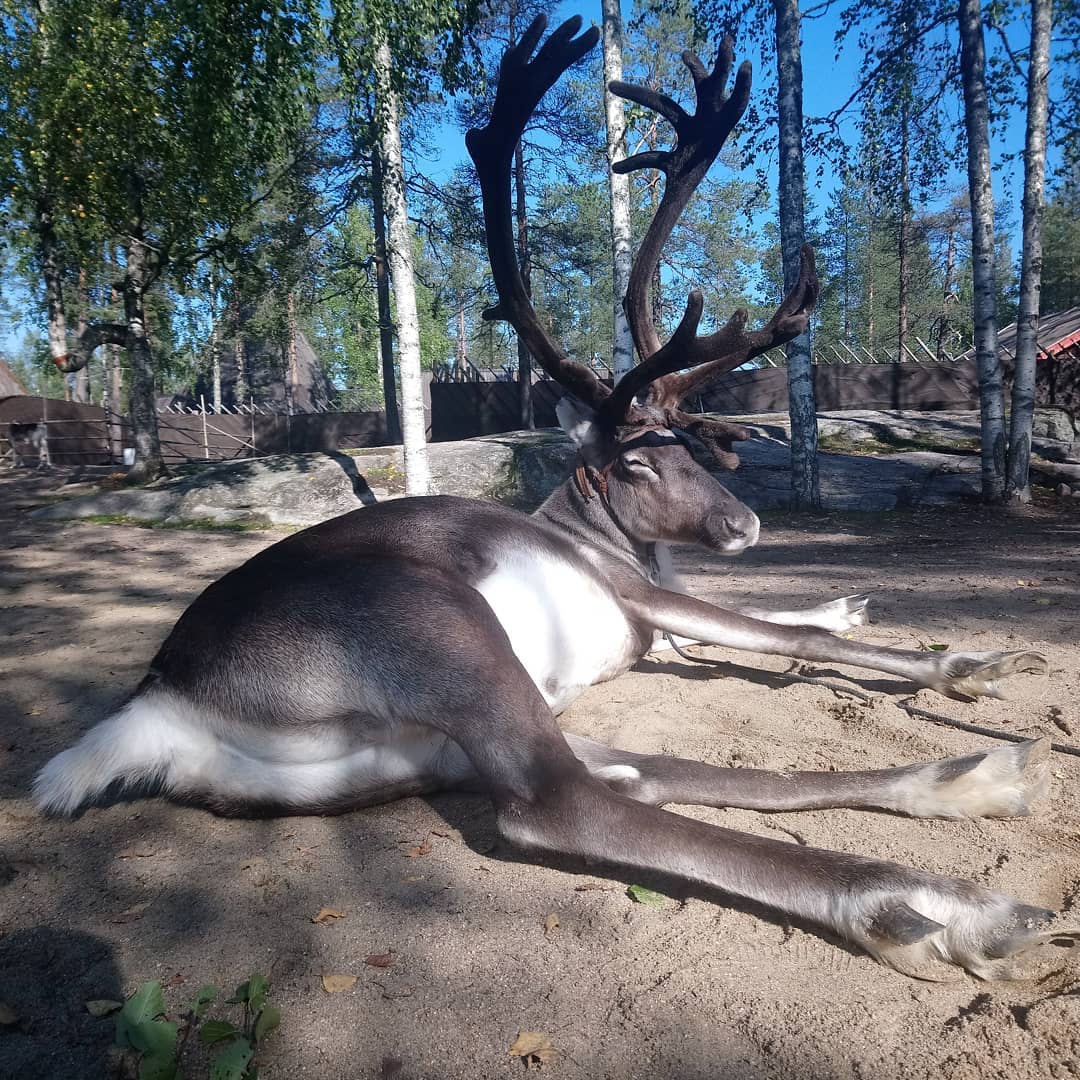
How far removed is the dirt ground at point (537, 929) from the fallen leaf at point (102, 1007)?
0.05 ft

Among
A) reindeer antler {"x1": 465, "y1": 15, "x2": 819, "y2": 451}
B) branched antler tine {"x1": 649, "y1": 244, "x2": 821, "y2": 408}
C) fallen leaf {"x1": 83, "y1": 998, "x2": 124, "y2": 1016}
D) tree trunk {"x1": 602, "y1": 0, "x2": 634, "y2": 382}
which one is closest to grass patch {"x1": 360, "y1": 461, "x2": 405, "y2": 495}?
tree trunk {"x1": 602, "y1": 0, "x2": 634, "y2": 382}

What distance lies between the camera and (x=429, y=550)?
3080mm

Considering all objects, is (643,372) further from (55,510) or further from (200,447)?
(200,447)

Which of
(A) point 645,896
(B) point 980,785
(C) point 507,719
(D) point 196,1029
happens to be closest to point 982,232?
(B) point 980,785

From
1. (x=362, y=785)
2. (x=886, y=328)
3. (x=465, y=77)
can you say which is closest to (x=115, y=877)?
(x=362, y=785)

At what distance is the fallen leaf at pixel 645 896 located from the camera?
2154 millimetres

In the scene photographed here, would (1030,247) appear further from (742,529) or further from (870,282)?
(870,282)

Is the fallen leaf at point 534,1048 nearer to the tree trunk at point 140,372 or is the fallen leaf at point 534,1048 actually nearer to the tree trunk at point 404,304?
the tree trunk at point 404,304

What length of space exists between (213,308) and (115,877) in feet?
65.2

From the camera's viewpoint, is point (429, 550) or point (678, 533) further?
point (678, 533)

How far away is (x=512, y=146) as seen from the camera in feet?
15.6

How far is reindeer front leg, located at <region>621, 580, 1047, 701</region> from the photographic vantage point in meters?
3.46

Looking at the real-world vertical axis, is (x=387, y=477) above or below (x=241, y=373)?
below

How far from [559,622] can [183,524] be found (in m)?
8.52
